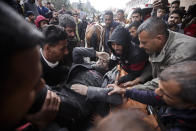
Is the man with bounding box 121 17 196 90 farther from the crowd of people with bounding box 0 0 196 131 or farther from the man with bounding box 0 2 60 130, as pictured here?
the man with bounding box 0 2 60 130

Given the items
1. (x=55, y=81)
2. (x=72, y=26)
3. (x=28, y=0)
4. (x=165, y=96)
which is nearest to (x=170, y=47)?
(x=165, y=96)

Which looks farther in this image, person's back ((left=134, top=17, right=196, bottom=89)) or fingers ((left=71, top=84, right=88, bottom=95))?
person's back ((left=134, top=17, right=196, bottom=89))

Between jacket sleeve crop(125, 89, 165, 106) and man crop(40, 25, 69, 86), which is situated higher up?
man crop(40, 25, 69, 86)

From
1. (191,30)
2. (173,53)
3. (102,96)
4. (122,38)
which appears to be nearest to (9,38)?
(102,96)

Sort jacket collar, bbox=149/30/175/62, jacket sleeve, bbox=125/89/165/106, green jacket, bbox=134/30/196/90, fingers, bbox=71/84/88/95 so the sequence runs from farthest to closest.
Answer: jacket collar, bbox=149/30/175/62, green jacket, bbox=134/30/196/90, fingers, bbox=71/84/88/95, jacket sleeve, bbox=125/89/165/106

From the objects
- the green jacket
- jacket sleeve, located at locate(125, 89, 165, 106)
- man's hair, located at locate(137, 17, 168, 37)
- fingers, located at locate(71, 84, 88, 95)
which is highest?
man's hair, located at locate(137, 17, 168, 37)

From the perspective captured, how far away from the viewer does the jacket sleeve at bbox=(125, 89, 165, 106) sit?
1377 millimetres

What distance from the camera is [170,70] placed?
107 cm

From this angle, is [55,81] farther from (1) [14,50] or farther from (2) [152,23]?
A: (2) [152,23]

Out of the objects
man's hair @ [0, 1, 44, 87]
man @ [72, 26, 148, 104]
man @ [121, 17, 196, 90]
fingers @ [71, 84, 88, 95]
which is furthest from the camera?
man @ [72, 26, 148, 104]

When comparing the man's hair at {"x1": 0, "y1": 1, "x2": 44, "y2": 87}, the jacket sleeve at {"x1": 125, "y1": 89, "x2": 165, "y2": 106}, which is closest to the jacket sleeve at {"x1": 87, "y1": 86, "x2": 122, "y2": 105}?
the jacket sleeve at {"x1": 125, "y1": 89, "x2": 165, "y2": 106}

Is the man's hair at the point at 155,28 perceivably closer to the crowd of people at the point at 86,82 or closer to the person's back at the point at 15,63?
the crowd of people at the point at 86,82

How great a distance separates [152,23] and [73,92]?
5.04 feet

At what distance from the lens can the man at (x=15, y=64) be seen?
1.14 ft
